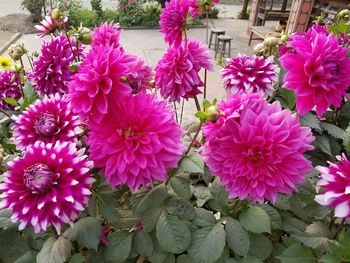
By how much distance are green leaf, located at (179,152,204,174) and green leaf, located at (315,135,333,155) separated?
54cm

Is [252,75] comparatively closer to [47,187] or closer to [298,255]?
[298,255]

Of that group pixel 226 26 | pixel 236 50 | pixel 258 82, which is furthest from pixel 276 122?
pixel 226 26

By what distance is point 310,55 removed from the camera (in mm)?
830

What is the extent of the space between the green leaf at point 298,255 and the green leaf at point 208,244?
0.17 m

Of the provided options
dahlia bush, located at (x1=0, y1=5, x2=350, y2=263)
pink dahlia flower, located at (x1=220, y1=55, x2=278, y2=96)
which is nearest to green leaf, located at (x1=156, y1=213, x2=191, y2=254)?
dahlia bush, located at (x1=0, y1=5, x2=350, y2=263)

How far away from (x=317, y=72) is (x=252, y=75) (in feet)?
1.04

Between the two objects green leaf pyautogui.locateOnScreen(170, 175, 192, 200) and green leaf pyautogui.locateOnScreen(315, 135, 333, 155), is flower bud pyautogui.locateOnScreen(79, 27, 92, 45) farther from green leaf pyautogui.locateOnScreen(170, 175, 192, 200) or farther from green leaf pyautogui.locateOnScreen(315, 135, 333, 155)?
green leaf pyautogui.locateOnScreen(315, 135, 333, 155)

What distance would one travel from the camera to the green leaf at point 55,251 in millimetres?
773

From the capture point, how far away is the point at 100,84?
0.66 meters

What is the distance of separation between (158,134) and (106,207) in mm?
253

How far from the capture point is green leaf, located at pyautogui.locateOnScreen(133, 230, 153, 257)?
2.87 ft

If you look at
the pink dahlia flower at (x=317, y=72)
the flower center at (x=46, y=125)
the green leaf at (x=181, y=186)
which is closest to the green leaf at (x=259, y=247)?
the green leaf at (x=181, y=186)

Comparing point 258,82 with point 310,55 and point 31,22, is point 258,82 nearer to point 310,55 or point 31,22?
point 310,55

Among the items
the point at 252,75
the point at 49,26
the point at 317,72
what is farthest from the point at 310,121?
the point at 49,26
